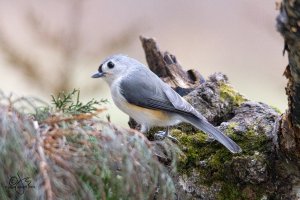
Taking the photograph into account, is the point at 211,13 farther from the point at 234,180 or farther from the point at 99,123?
the point at 99,123

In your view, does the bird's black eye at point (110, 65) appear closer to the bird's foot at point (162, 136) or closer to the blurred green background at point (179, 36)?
the bird's foot at point (162, 136)

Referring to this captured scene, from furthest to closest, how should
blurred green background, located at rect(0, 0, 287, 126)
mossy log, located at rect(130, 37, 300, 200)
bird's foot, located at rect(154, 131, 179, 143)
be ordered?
blurred green background, located at rect(0, 0, 287, 126)
bird's foot, located at rect(154, 131, 179, 143)
mossy log, located at rect(130, 37, 300, 200)

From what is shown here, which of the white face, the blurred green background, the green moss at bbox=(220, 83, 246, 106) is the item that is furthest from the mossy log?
the blurred green background

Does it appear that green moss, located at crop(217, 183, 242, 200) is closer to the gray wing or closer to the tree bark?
the tree bark

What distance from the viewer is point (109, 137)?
4.26 feet

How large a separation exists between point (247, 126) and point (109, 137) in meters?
0.78

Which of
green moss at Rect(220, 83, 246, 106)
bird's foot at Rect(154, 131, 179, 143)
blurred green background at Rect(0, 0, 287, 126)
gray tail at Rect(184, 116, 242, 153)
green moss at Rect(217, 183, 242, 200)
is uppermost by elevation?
blurred green background at Rect(0, 0, 287, 126)

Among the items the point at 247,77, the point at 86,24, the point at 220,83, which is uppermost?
the point at 86,24

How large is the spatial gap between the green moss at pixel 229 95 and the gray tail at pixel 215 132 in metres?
0.17

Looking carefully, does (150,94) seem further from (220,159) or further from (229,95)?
(220,159)

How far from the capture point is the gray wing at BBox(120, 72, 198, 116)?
2121mm

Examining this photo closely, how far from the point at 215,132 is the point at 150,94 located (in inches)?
13.2

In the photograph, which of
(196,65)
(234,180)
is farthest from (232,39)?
(234,180)

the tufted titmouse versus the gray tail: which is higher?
the tufted titmouse
